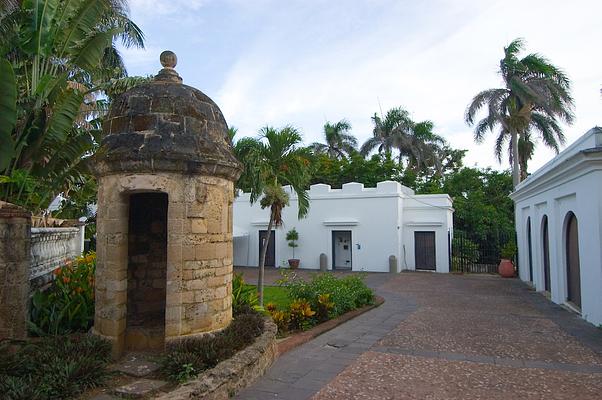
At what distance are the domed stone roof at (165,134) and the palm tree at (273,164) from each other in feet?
14.9

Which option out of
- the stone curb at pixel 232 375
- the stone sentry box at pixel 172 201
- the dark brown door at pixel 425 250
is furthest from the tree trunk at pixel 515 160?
the stone sentry box at pixel 172 201

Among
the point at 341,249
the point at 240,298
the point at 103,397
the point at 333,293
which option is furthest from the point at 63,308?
the point at 341,249

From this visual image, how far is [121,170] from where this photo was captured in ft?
18.3

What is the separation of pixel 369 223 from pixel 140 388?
1886cm

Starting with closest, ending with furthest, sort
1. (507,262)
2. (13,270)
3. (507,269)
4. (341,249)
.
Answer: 1. (13,270)
2. (507,269)
3. (507,262)
4. (341,249)

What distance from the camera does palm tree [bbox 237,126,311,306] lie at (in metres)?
11.0

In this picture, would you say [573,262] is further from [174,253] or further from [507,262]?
[174,253]

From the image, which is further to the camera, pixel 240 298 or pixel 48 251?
pixel 240 298

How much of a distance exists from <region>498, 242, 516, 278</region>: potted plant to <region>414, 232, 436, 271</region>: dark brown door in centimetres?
326

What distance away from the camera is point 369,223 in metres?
22.7

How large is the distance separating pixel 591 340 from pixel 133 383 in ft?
27.4

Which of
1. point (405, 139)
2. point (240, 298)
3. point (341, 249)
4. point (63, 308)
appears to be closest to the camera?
point (63, 308)

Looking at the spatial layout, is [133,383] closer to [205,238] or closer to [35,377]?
[35,377]

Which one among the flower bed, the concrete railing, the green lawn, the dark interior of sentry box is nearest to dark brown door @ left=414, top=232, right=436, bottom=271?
the green lawn
